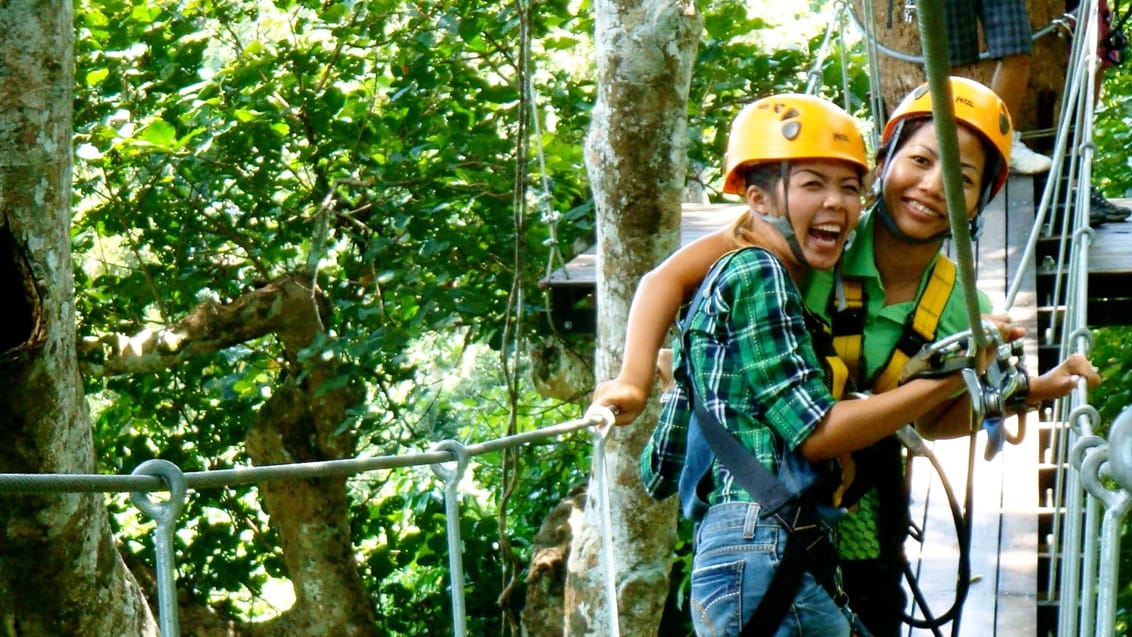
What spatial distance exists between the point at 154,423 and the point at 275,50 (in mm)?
1531

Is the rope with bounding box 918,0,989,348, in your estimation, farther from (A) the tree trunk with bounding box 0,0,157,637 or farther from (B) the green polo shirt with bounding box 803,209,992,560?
(A) the tree trunk with bounding box 0,0,157,637

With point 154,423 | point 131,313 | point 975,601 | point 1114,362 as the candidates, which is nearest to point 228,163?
point 131,313

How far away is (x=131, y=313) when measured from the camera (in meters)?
5.00

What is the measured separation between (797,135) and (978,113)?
0.98 feet

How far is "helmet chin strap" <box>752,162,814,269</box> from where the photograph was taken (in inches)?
67.8

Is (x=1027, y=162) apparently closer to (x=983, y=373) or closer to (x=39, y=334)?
(x=983, y=373)

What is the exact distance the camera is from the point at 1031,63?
185 inches

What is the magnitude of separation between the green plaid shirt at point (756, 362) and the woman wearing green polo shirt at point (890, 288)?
6.1 inches

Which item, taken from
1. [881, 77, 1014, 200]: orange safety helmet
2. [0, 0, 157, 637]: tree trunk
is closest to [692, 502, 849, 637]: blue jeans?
[881, 77, 1014, 200]: orange safety helmet

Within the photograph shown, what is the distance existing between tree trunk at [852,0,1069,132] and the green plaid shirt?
294 centimetres

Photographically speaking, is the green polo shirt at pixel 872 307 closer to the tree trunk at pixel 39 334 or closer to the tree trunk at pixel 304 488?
the tree trunk at pixel 39 334

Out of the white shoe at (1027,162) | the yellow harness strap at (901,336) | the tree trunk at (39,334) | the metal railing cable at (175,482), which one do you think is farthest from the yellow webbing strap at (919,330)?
the white shoe at (1027,162)

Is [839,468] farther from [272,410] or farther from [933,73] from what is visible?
[272,410]

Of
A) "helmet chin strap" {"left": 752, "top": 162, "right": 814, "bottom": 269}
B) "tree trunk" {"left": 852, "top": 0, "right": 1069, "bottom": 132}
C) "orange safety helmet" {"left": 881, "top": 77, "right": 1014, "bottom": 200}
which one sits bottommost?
"helmet chin strap" {"left": 752, "top": 162, "right": 814, "bottom": 269}
